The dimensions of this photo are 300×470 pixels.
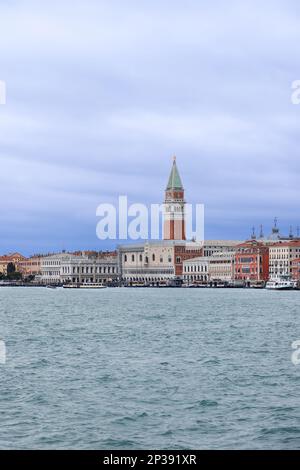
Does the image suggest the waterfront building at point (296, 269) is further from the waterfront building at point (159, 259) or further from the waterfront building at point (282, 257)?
the waterfront building at point (159, 259)

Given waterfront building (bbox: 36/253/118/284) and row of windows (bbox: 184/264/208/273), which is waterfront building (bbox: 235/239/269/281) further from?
waterfront building (bbox: 36/253/118/284)

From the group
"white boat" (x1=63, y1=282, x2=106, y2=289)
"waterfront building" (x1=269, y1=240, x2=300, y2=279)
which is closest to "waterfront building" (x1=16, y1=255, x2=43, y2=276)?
"white boat" (x1=63, y1=282, x2=106, y2=289)

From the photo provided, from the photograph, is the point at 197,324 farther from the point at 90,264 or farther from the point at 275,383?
the point at 90,264

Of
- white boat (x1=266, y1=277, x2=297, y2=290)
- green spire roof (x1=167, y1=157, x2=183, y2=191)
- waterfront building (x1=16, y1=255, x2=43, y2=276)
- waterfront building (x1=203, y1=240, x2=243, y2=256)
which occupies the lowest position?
white boat (x1=266, y1=277, x2=297, y2=290)

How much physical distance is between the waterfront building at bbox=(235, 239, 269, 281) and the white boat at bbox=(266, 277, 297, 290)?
841 centimetres

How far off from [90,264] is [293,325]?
92.1 metres

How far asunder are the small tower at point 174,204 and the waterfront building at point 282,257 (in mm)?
25942

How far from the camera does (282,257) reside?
3676 inches

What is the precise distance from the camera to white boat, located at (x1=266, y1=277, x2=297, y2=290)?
8269 centimetres

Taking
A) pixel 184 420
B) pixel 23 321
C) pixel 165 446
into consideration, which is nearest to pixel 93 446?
pixel 165 446

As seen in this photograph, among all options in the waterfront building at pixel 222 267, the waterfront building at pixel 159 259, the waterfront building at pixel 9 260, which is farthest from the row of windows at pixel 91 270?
the waterfront building at pixel 9 260

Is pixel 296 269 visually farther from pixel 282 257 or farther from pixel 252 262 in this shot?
pixel 252 262

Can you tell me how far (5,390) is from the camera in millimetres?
13453
